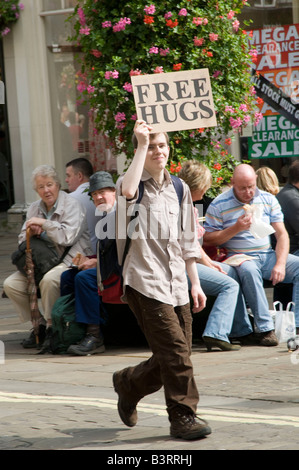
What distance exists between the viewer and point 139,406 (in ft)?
19.1

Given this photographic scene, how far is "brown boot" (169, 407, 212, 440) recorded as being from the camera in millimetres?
4863

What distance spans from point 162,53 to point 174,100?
287 cm

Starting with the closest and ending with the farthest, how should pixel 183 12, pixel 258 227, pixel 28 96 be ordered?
pixel 258 227, pixel 183 12, pixel 28 96

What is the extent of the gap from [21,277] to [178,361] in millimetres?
3675

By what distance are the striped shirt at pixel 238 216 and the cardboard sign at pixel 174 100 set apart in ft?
5.64

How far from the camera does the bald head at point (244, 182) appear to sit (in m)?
7.97

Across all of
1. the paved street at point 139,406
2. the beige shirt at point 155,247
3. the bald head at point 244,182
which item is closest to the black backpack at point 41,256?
the paved street at point 139,406

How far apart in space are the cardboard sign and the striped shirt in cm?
172

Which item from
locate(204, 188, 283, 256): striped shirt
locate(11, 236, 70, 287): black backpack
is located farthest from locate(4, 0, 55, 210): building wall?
locate(204, 188, 283, 256): striped shirt

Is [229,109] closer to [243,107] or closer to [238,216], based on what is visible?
[243,107]

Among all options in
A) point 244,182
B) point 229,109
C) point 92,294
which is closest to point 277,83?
point 229,109

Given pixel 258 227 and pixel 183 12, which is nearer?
pixel 258 227

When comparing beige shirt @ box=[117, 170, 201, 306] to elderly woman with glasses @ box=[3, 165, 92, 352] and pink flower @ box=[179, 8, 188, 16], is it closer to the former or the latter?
elderly woman with glasses @ box=[3, 165, 92, 352]

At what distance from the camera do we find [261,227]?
793 cm
